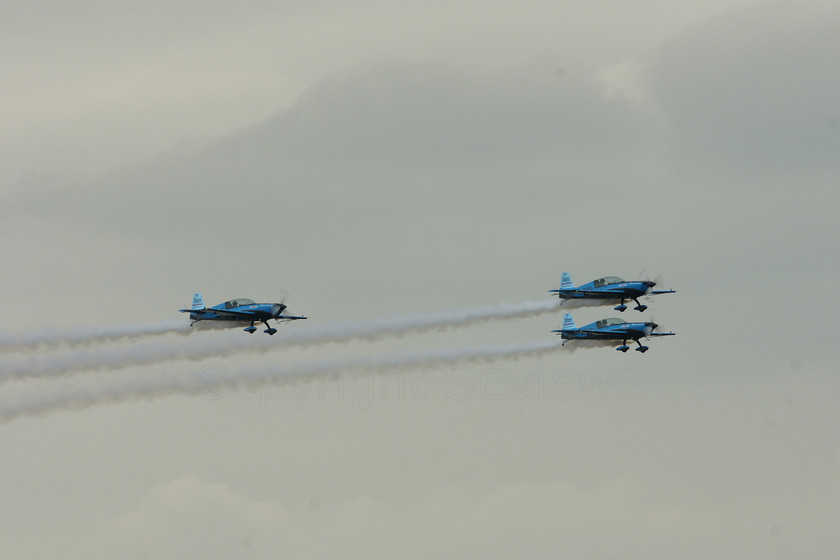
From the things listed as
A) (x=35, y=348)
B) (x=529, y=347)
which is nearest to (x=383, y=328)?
(x=529, y=347)

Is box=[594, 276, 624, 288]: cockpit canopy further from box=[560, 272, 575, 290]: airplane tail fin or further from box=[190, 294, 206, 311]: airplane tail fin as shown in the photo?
box=[190, 294, 206, 311]: airplane tail fin

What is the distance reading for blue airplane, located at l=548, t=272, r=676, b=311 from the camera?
104188mm

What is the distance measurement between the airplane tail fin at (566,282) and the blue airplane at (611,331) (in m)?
3.39

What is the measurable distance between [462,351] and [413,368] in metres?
4.79

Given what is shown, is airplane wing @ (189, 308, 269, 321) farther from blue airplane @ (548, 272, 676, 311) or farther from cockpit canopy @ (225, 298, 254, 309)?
blue airplane @ (548, 272, 676, 311)

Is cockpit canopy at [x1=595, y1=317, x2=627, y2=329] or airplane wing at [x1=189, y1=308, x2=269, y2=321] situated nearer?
airplane wing at [x1=189, y1=308, x2=269, y2=321]

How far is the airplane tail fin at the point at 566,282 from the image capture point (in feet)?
348

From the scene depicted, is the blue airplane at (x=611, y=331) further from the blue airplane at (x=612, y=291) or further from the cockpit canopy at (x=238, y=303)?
the cockpit canopy at (x=238, y=303)

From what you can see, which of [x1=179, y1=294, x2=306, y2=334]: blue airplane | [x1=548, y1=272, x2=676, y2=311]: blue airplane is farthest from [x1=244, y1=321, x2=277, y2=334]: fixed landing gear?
[x1=548, y1=272, x2=676, y2=311]: blue airplane

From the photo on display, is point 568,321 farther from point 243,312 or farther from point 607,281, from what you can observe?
point 243,312

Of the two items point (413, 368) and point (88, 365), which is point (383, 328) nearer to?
point (413, 368)

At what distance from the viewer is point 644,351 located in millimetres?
104500

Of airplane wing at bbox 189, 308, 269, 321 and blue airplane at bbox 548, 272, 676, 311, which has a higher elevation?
blue airplane at bbox 548, 272, 676, 311

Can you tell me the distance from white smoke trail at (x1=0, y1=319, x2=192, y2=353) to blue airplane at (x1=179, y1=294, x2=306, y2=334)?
148cm
